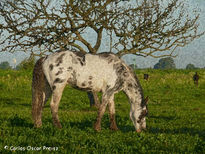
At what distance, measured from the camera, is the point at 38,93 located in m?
10.0

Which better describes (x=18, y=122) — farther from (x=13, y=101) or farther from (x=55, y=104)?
(x=13, y=101)

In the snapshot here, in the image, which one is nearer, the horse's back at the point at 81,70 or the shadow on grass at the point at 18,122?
the horse's back at the point at 81,70

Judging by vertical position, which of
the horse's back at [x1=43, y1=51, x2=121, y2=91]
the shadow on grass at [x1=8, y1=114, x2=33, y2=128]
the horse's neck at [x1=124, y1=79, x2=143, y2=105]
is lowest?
the shadow on grass at [x1=8, y1=114, x2=33, y2=128]

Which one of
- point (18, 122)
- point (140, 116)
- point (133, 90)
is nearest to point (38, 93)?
point (18, 122)

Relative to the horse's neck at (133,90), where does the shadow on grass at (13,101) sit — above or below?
below

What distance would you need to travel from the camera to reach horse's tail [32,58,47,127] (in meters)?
9.88

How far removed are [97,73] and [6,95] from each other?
55.8 feet

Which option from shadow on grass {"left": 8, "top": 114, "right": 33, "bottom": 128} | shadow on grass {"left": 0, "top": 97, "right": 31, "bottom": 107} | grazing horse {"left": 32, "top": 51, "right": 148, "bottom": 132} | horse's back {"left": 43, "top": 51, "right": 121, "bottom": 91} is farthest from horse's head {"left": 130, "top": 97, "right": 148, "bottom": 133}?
shadow on grass {"left": 0, "top": 97, "right": 31, "bottom": 107}

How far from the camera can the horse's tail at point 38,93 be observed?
9.88 metres

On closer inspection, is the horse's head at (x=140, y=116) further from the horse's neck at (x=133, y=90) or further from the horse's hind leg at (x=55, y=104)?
the horse's hind leg at (x=55, y=104)

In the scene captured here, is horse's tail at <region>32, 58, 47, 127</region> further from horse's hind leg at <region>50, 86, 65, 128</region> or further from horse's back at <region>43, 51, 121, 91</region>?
horse's hind leg at <region>50, 86, 65, 128</region>

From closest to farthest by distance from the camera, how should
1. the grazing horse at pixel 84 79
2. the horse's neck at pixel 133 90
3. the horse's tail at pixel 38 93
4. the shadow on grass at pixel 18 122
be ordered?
the horse's tail at pixel 38 93 → the grazing horse at pixel 84 79 → the horse's neck at pixel 133 90 → the shadow on grass at pixel 18 122

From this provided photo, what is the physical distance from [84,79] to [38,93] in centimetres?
160

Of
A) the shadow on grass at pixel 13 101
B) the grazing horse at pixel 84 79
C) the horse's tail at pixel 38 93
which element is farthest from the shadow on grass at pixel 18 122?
the shadow on grass at pixel 13 101
